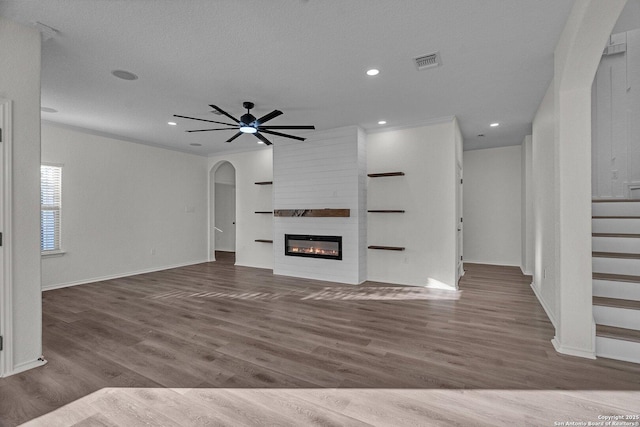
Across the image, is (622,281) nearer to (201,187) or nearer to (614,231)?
(614,231)

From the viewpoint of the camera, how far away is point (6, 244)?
2.37 meters

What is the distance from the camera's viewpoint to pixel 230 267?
725 centimetres

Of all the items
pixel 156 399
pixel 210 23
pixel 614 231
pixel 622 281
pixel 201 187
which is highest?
pixel 210 23

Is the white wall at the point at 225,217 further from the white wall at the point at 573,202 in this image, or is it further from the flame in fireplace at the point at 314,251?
the white wall at the point at 573,202

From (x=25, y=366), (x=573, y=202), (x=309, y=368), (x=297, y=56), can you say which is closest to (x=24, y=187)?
(x=25, y=366)

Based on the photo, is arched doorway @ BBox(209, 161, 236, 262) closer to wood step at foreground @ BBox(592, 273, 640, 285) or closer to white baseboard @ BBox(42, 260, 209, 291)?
white baseboard @ BBox(42, 260, 209, 291)

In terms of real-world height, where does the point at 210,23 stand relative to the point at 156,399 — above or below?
above

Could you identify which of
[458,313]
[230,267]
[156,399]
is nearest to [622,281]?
[458,313]

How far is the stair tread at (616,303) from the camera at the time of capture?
2777 mm

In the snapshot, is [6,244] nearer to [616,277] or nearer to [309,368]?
[309,368]

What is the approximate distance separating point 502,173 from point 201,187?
293 inches

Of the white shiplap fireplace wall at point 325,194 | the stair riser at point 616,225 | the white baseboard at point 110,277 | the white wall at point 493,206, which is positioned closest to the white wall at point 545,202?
the stair riser at point 616,225

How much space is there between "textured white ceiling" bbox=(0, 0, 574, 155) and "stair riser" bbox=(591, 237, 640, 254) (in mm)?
1958

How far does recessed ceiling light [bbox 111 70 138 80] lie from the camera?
336 cm
